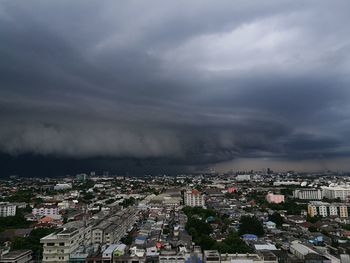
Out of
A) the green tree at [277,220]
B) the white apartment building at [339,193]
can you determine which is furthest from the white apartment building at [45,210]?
the white apartment building at [339,193]

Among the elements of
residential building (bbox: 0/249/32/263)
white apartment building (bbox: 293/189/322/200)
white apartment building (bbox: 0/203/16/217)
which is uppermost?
residential building (bbox: 0/249/32/263)

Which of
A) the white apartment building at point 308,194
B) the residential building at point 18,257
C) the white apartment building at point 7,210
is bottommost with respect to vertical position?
the white apartment building at point 308,194

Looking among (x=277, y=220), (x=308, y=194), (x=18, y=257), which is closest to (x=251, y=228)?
(x=277, y=220)

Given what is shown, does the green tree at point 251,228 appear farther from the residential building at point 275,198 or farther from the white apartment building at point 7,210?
the white apartment building at point 7,210

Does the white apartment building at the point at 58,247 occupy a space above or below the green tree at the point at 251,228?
above

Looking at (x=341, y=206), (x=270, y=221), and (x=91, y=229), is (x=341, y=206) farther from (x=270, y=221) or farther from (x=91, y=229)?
(x=91, y=229)

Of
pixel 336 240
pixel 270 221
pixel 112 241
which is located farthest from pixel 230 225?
pixel 112 241

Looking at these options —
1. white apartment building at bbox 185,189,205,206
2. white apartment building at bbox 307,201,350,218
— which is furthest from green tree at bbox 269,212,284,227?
white apartment building at bbox 185,189,205,206

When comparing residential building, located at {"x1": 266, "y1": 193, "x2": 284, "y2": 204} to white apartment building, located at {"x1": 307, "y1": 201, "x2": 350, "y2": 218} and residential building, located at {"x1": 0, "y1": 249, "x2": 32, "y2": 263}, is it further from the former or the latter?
residential building, located at {"x1": 0, "y1": 249, "x2": 32, "y2": 263}
